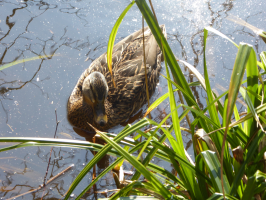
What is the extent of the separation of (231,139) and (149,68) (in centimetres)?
229

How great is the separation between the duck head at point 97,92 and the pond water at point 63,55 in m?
0.31

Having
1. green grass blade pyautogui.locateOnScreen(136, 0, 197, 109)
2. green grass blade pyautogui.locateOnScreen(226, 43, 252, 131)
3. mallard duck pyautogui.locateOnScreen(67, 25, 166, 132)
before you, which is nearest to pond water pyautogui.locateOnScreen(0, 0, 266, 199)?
mallard duck pyautogui.locateOnScreen(67, 25, 166, 132)

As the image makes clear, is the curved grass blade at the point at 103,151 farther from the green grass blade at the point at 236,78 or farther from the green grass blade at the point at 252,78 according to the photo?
the green grass blade at the point at 252,78

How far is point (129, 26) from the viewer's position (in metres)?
4.47

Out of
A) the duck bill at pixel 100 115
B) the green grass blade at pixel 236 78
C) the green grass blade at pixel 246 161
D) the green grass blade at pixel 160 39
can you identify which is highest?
the green grass blade at pixel 160 39

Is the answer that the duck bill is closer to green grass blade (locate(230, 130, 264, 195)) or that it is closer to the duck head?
the duck head

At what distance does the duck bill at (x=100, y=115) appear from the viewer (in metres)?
3.13

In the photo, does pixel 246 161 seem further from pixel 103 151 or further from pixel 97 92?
pixel 97 92

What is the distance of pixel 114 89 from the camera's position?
11.6 ft

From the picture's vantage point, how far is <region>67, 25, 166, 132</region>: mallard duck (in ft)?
10.7

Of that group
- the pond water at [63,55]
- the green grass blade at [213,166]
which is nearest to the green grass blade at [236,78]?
the green grass blade at [213,166]

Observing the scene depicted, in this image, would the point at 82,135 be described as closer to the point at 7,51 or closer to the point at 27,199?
the point at 27,199

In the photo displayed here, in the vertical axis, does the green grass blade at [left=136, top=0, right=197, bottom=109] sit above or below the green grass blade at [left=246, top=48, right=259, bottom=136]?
above

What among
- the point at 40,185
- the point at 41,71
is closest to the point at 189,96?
the point at 40,185
